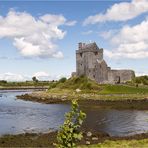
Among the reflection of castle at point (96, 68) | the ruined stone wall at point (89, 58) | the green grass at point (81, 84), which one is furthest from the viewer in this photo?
the ruined stone wall at point (89, 58)

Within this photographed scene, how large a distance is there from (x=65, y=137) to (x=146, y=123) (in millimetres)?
33213

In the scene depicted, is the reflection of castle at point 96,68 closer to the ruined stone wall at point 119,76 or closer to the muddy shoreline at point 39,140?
the ruined stone wall at point 119,76

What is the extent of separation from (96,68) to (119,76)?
7837 millimetres

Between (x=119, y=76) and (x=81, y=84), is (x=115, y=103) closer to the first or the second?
(x=81, y=84)

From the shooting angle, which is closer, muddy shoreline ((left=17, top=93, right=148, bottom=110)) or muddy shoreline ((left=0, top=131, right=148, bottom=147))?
muddy shoreline ((left=0, top=131, right=148, bottom=147))

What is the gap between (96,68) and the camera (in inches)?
3986

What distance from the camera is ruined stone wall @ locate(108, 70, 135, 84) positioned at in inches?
4033

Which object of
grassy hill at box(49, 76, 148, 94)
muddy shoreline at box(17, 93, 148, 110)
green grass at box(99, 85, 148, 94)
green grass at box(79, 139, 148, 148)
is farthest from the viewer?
grassy hill at box(49, 76, 148, 94)

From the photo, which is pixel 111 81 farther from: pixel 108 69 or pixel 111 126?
pixel 111 126

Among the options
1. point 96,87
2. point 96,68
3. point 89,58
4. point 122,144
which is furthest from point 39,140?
point 89,58

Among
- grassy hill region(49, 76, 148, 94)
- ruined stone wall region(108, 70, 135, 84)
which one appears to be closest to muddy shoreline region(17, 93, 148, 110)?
grassy hill region(49, 76, 148, 94)

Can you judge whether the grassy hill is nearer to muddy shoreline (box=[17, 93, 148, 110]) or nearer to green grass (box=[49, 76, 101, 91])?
green grass (box=[49, 76, 101, 91])

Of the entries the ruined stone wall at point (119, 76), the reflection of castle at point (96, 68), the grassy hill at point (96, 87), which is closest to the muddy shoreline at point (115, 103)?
the grassy hill at point (96, 87)

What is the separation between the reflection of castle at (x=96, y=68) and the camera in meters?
101
